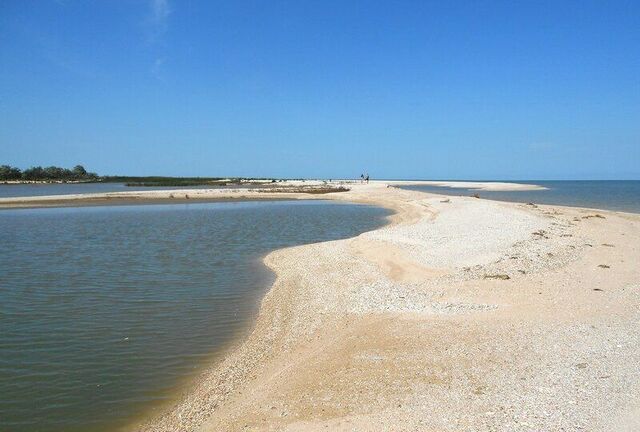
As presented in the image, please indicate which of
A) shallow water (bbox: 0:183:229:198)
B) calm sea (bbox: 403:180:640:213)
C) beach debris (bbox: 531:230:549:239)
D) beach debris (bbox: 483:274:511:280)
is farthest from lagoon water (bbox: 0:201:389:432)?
shallow water (bbox: 0:183:229:198)

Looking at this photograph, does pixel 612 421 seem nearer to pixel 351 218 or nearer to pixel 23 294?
pixel 23 294

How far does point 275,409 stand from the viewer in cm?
642

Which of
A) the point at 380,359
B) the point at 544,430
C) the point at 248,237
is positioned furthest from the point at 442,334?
the point at 248,237

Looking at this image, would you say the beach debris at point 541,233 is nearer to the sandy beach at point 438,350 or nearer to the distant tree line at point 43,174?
the sandy beach at point 438,350

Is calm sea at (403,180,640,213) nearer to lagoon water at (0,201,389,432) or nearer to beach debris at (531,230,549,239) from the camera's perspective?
beach debris at (531,230,549,239)

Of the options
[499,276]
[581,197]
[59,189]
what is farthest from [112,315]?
[59,189]

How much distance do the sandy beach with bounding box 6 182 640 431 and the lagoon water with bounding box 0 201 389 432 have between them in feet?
3.11

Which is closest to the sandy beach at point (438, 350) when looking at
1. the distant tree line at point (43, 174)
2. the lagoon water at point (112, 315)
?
the lagoon water at point (112, 315)

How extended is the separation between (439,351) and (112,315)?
839 centimetres

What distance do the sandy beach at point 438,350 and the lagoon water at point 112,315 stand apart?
3.11 ft

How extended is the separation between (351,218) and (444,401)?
30611 millimetres

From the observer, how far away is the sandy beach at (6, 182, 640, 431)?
5.91 meters

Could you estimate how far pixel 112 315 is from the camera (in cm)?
1162

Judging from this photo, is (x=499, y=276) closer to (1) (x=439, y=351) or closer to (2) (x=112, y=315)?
(1) (x=439, y=351)
